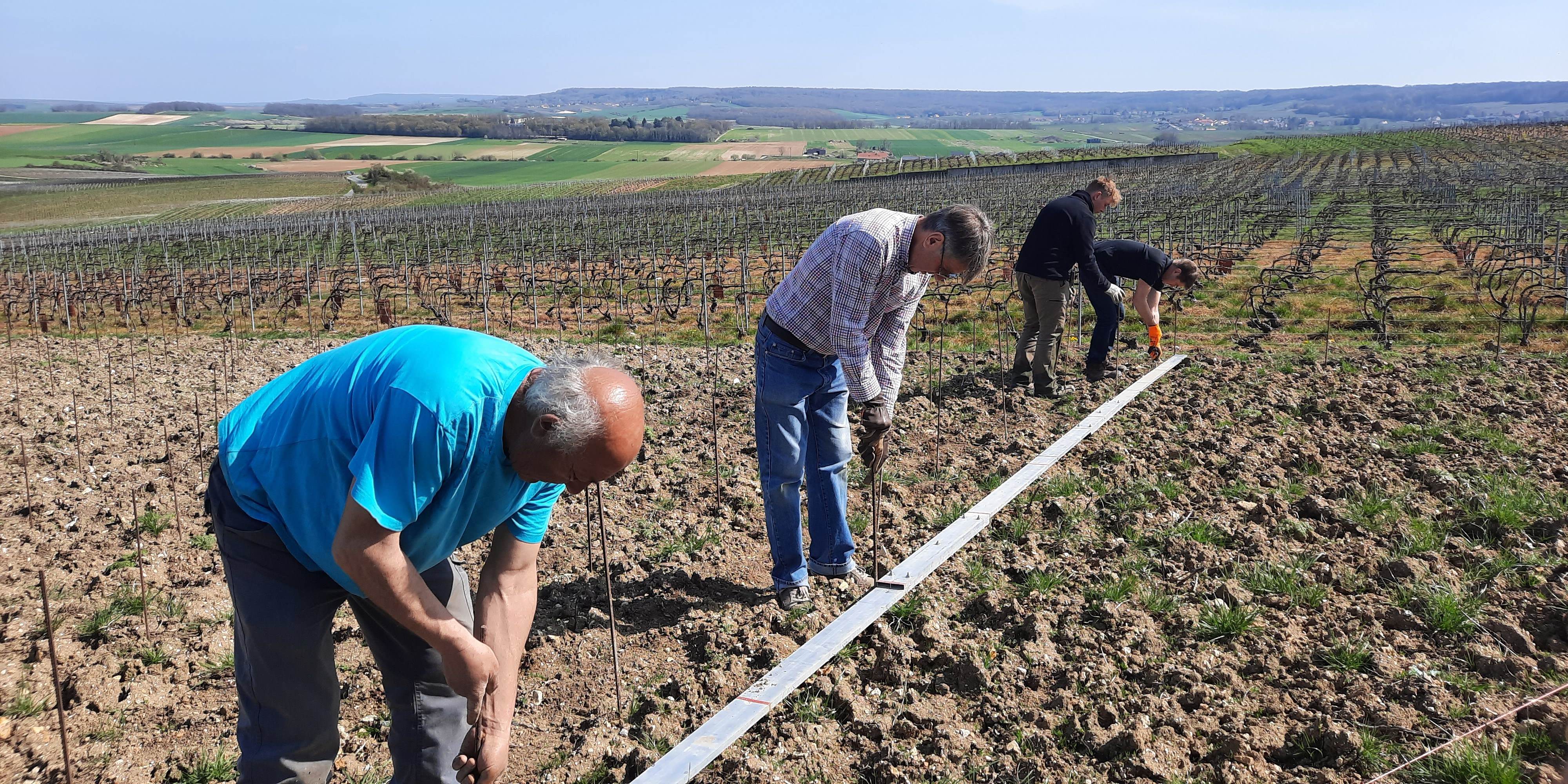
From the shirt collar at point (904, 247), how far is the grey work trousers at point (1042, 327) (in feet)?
11.5

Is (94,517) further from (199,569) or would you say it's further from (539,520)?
(539,520)

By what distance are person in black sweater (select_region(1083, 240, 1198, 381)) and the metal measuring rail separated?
76.0 inches

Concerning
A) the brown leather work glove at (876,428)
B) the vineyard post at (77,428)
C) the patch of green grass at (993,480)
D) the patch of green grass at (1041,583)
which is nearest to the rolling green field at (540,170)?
the vineyard post at (77,428)

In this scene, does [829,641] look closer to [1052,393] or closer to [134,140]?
[1052,393]

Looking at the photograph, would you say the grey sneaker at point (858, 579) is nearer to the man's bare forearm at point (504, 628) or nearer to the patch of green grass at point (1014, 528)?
the patch of green grass at point (1014, 528)

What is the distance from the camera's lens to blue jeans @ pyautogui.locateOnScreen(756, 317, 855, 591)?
3.53 m

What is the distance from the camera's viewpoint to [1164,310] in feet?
42.6

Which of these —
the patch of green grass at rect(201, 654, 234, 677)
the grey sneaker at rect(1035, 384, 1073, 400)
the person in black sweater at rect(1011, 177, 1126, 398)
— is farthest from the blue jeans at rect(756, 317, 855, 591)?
the grey sneaker at rect(1035, 384, 1073, 400)

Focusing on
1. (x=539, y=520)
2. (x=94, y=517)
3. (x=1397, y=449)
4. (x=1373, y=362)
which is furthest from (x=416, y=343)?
(x=1373, y=362)

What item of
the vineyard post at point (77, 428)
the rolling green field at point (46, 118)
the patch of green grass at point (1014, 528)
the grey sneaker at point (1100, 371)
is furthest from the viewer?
the rolling green field at point (46, 118)

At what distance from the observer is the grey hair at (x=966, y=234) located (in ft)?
10.6

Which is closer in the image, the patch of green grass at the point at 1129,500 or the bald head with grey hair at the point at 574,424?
the bald head with grey hair at the point at 574,424

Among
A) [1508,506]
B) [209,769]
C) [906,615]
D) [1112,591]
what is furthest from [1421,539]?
[209,769]

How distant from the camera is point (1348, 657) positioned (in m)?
3.18
